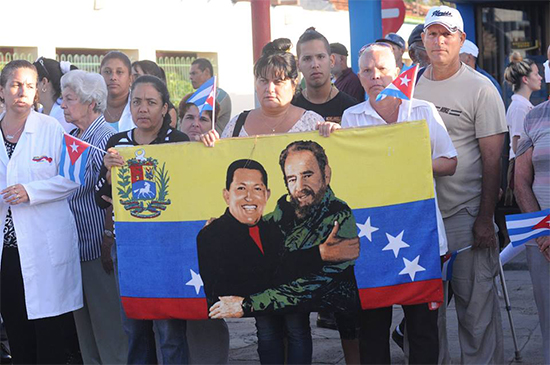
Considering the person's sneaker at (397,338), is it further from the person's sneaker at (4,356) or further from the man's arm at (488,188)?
the person's sneaker at (4,356)

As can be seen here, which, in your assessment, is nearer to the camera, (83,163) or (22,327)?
(83,163)

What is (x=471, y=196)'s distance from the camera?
570 cm

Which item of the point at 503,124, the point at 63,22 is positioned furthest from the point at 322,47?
the point at 63,22

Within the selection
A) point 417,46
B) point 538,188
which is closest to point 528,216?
→ point 538,188

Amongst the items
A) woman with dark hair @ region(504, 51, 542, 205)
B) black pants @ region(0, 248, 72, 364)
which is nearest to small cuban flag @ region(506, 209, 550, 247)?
black pants @ region(0, 248, 72, 364)

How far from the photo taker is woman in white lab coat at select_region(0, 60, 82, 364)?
19.4 ft

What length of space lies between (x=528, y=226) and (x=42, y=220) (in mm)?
3135

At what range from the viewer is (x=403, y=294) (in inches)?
203

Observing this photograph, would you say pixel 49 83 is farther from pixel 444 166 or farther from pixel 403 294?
pixel 403 294

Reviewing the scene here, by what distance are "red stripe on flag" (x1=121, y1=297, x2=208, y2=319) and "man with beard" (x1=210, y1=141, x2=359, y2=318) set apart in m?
0.44

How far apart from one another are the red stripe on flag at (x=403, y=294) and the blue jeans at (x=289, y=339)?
41cm

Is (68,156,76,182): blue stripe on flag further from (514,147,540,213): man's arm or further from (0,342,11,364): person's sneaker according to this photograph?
(514,147,540,213): man's arm

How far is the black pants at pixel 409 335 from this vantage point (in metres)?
5.19

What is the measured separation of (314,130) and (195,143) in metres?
0.72
